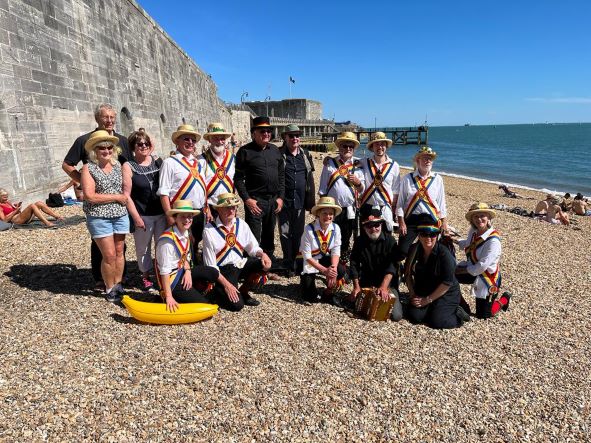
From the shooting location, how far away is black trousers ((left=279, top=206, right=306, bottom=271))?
18.6ft

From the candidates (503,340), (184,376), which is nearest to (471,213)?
(503,340)

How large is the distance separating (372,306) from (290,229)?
182cm

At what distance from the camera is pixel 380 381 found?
3398 millimetres

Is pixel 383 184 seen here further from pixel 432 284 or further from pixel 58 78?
pixel 58 78

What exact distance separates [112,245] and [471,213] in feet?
14.2

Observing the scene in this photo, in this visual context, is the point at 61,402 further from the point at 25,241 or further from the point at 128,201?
the point at 25,241

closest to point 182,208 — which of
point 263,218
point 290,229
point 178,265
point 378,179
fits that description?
point 178,265

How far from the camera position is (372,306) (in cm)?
452

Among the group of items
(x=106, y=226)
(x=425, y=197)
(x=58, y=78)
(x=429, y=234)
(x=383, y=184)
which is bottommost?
(x=429, y=234)

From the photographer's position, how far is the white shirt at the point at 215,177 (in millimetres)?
4820

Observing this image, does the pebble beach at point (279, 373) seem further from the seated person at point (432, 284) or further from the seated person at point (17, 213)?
the seated person at point (17, 213)

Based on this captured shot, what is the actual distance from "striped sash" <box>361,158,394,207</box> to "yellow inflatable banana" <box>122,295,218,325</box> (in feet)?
8.68

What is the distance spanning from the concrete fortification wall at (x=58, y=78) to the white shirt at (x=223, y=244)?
557cm

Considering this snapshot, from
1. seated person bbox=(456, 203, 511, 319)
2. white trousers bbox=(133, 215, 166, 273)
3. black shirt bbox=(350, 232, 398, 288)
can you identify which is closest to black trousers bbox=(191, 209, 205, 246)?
white trousers bbox=(133, 215, 166, 273)
